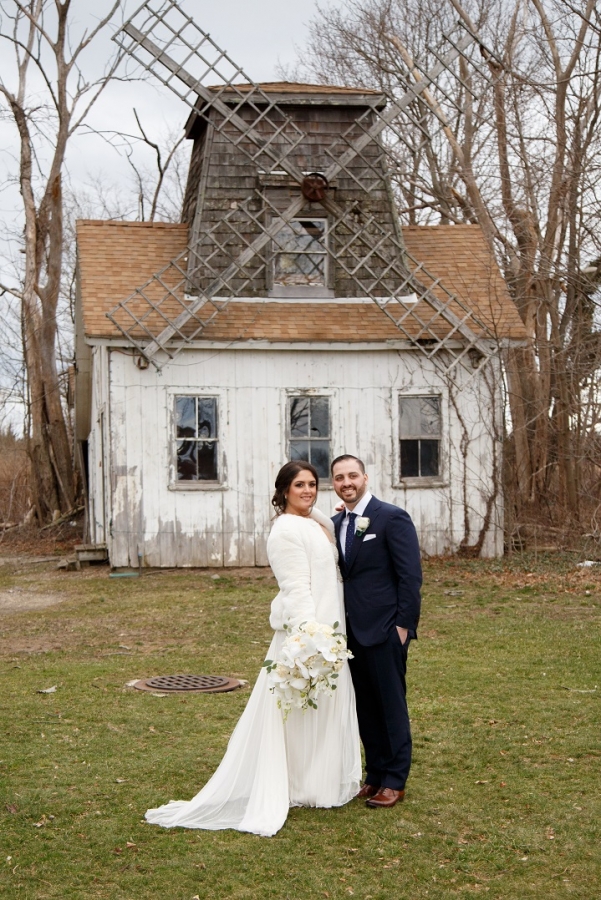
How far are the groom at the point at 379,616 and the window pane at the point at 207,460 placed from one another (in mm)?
10814

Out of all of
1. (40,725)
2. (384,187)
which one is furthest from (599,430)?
(40,725)

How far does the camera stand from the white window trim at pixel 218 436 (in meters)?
16.5

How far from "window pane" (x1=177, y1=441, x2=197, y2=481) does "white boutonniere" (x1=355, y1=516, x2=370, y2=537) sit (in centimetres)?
1090

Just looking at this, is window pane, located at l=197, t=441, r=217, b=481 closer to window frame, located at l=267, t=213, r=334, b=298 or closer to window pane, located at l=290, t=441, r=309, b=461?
window pane, located at l=290, t=441, r=309, b=461

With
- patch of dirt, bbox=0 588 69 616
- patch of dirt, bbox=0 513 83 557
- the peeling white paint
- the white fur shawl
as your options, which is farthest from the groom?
patch of dirt, bbox=0 513 83 557

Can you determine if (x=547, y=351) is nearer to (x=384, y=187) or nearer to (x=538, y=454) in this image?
(x=538, y=454)

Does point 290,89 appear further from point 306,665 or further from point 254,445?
point 306,665

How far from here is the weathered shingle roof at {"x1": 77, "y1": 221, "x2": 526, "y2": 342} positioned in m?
16.5

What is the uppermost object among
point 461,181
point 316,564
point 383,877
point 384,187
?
point 461,181

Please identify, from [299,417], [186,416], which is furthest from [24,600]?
[299,417]

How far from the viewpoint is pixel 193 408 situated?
54.5 feet

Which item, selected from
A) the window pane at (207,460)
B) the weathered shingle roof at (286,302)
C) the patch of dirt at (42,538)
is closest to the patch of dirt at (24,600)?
the window pane at (207,460)

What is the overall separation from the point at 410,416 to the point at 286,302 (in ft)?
8.28

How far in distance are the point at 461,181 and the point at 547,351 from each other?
17.5ft
